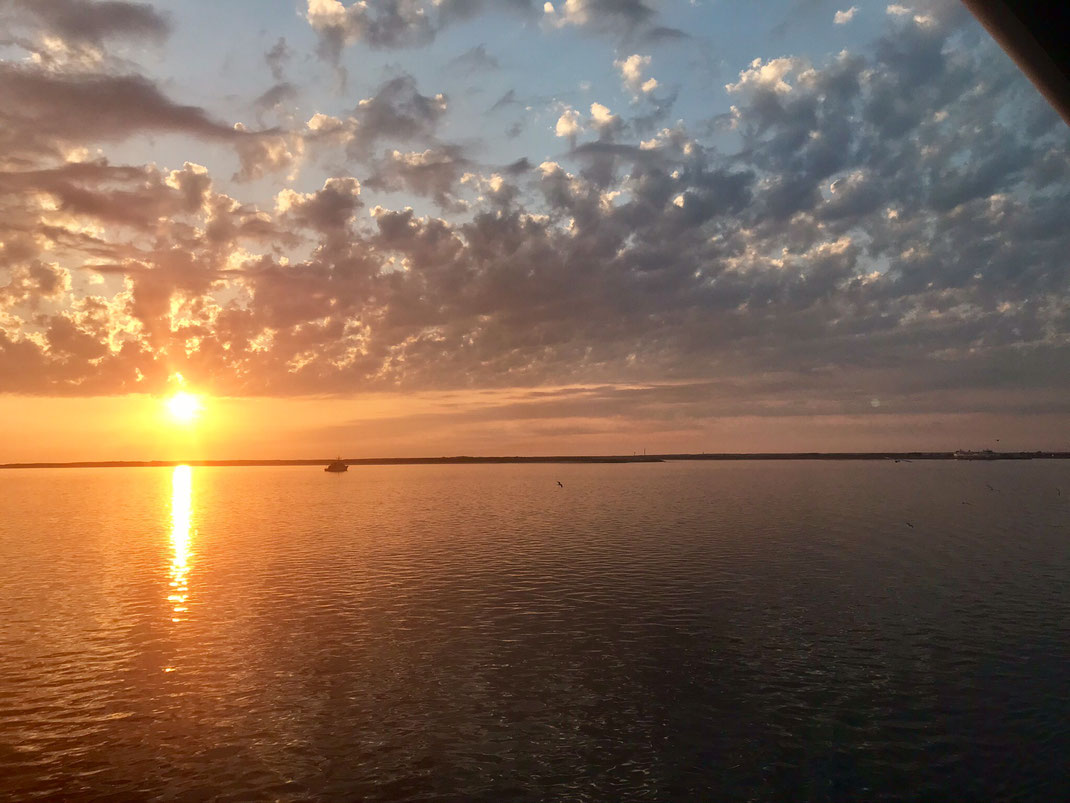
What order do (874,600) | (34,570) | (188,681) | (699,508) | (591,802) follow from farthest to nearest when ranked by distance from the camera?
(699,508), (34,570), (874,600), (188,681), (591,802)

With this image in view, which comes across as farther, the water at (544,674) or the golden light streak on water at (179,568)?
the golden light streak on water at (179,568)

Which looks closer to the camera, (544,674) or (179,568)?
(544,674)

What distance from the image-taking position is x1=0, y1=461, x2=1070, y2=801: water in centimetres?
1931

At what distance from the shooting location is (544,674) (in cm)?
2739

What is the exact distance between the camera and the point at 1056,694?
80.8 feet

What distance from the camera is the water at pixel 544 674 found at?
1931cm

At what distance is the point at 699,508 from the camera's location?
10450cm

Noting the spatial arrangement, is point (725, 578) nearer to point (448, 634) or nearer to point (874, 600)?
point (874, 600)

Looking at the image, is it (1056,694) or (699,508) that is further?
(699,508)

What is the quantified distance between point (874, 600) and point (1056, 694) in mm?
16108

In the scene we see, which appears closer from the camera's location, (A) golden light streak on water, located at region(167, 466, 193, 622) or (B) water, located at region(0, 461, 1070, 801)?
(B) water, located at region(0, 461, 1070, 801)

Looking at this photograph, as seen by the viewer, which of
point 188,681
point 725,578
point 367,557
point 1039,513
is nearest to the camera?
point 188,681

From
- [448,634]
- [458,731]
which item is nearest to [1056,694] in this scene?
[458,731]

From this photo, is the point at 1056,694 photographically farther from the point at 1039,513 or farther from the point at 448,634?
the point at 1039,513
